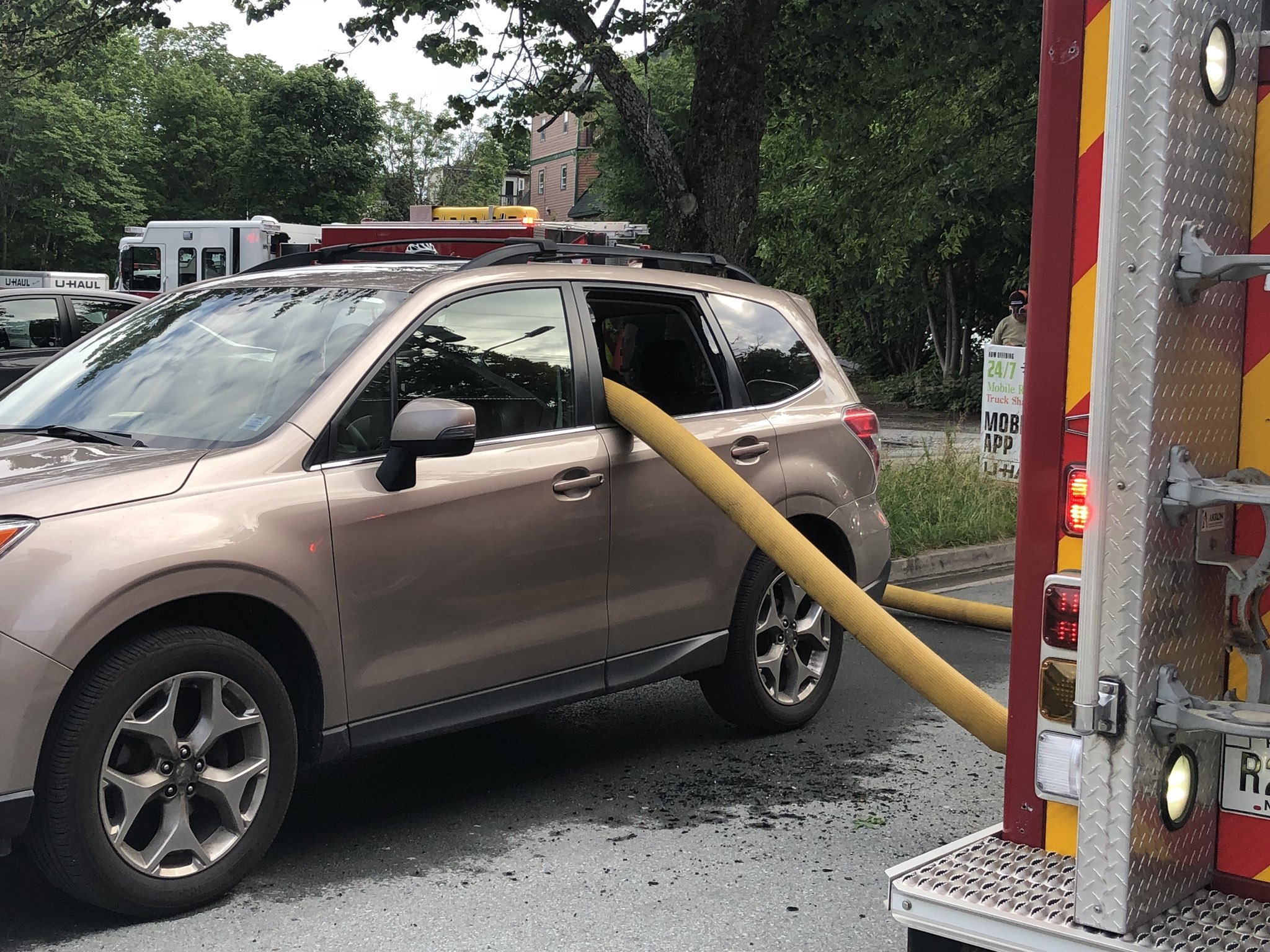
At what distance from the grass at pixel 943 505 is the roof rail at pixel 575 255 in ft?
13.8

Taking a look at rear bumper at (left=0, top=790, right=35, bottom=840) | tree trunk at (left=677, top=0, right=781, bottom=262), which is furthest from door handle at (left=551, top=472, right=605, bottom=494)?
tree trunk at (left=677, top=0, right=781, bottom=262)

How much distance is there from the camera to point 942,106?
2028 cm

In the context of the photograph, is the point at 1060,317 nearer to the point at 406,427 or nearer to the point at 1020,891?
the point at 1020,891

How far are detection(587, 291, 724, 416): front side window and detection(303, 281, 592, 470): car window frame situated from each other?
0.39 feet

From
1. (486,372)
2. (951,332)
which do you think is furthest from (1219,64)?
(951,332)

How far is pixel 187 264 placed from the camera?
30969mm

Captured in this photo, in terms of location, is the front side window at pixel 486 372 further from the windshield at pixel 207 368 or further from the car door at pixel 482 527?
the windshield at pixel 207 368

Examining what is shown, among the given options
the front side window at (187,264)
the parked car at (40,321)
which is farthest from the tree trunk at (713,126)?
the front side window at (187,264)

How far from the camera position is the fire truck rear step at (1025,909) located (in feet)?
8.67

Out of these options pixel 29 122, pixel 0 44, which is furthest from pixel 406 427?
pixel 29 122

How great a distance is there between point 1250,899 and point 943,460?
31.0ft

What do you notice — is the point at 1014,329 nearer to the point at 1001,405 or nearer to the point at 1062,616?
the point at 1001,405

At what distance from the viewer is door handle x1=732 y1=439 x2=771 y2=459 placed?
212 inches

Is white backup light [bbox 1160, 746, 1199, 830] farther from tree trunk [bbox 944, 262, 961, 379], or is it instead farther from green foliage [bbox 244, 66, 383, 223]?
green foliage [bbox 244, 66, 383, 223]
